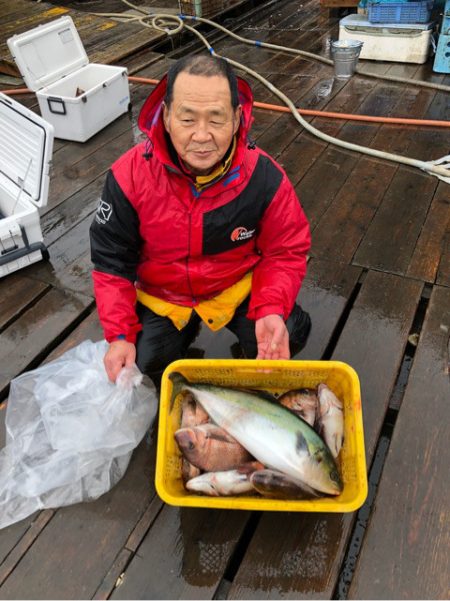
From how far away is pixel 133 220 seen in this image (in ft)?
6.26

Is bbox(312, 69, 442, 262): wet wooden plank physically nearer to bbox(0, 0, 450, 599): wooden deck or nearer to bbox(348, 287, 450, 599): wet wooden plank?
bbox(0, 0, 450, 599): wooden deck

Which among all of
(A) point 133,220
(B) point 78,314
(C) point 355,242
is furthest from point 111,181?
(C) point 355,242

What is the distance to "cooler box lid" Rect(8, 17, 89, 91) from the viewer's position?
12.7ft

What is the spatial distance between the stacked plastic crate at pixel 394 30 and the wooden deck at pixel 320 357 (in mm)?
1371

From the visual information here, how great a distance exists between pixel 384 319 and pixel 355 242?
68cm

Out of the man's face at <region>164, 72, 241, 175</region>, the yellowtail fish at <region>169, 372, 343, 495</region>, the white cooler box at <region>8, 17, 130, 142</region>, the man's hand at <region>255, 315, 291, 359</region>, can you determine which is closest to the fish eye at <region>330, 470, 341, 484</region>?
the yellowtail fish at <region>169, 372, 343, 495</region>

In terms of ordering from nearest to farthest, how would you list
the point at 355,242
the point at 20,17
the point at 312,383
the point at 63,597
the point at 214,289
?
the point at 63,597 < the point at 312,383 < the point at 214,289 < the point at 355,242 < the point at 20,17

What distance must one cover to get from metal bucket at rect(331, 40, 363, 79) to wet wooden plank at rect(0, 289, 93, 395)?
3.95 m

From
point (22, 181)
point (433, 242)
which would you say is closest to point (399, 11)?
point (433, 242)

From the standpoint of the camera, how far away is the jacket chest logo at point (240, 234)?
1.95 metres


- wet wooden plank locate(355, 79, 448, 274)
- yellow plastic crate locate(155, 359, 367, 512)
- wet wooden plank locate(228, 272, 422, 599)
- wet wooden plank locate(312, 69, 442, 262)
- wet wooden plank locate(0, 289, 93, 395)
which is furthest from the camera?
wet wooden plank locate(312, 69, 442, 262)

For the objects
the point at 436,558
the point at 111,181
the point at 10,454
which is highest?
the point at 111,181

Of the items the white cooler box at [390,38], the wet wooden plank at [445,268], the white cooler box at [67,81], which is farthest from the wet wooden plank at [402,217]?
the white cooler box at [67,81]

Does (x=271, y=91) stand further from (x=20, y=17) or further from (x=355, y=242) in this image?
(x=20, y=17)
